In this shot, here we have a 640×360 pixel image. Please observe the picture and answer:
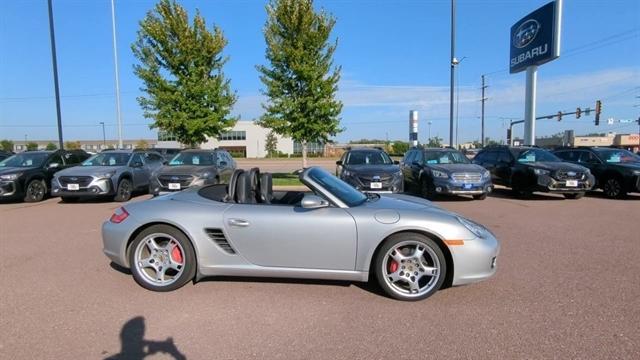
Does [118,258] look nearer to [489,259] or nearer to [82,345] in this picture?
[82,345]

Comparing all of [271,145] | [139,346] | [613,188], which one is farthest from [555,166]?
[271,145]

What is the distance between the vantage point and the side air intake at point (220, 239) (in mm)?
4195

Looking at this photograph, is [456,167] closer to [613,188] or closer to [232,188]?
[613,188]

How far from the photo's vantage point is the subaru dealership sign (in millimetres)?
22750

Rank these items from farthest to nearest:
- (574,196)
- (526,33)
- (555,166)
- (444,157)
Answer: (526,33) < (444,157) < (574,196) < (555,166)

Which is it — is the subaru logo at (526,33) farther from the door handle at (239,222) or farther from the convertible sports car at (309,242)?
the door handle at (239,222)

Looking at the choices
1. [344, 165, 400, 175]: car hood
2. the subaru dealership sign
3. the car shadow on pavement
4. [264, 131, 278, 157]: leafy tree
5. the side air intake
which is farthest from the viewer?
[264, 131, 278, 157]: leafy tree

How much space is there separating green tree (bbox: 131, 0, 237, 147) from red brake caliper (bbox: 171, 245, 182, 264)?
14.0 meters

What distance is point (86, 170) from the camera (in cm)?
1158

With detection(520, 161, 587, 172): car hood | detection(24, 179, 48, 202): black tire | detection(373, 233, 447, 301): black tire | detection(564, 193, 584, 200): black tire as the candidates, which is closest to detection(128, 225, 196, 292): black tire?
detection(373, 233, 447, 301): black tire

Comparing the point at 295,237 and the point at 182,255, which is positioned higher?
the point at 295,237

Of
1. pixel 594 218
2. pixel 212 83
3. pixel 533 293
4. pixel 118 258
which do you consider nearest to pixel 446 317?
pixel 533 293

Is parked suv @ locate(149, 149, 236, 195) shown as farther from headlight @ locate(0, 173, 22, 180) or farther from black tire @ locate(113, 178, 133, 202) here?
headlight @ locate(0, 173, 22, 180)

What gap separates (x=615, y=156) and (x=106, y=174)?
15.5 meters
